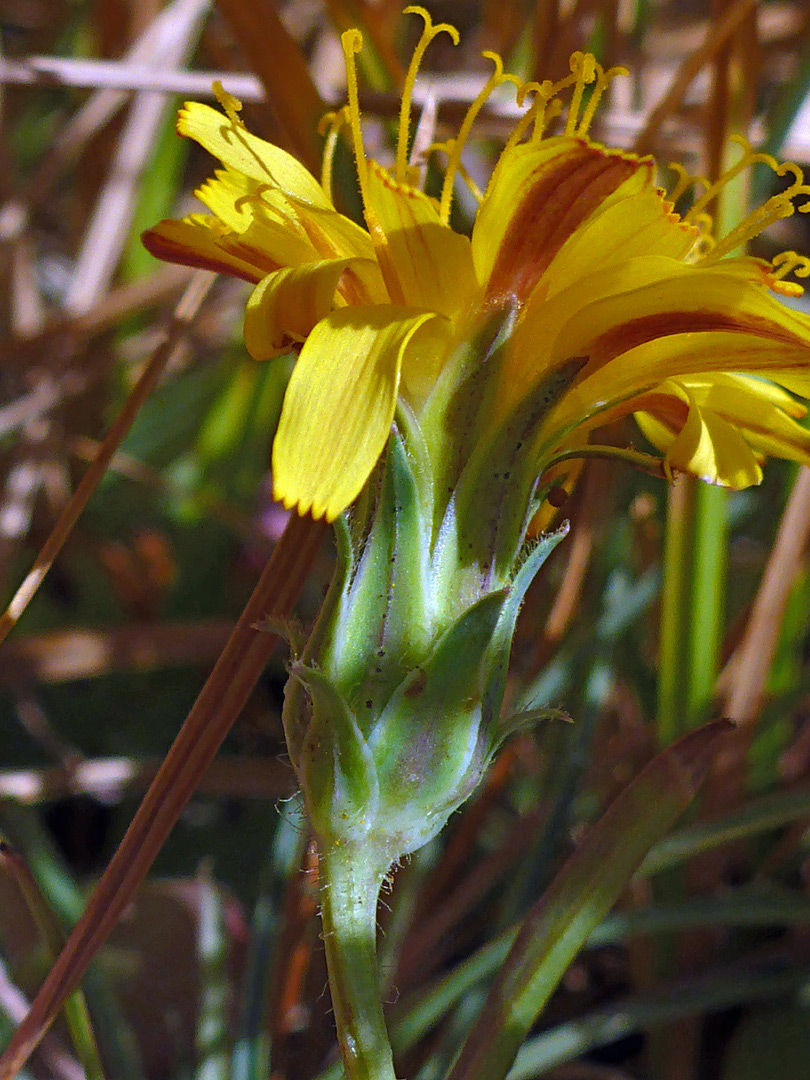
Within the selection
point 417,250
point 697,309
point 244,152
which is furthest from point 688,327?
point 244,152

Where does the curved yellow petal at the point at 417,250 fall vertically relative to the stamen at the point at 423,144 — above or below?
below

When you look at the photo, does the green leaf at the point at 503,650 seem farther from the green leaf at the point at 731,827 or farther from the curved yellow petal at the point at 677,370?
the green leaf at the point at 731,827

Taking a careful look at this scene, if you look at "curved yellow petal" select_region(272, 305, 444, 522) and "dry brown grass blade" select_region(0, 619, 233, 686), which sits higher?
"curved yellow petal" select_region(272, 305, 444, 522)

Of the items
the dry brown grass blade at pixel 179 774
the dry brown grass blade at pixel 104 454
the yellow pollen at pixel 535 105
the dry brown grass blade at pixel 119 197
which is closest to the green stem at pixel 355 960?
the dry brown grass blade at pixel 179 774

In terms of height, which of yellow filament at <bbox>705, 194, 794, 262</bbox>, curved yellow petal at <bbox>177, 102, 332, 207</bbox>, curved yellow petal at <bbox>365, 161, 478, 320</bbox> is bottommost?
curved yellow petal at <bbox>365, 161, 478, 320</bbox>

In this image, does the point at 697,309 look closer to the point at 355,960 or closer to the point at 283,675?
the point at 355,960

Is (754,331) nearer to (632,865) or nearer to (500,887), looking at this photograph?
(632,865)

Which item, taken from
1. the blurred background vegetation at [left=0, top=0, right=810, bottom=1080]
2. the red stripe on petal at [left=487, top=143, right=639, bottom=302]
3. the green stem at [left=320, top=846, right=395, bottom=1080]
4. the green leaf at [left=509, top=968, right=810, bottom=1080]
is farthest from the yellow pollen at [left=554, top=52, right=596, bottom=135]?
the green leaf at [left=509, top=968, right=810, bottom=1080]

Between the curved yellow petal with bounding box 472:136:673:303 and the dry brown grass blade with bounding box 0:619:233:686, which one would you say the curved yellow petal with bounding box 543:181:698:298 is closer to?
the curved yellow petal with bounding box 472:136:673:303
